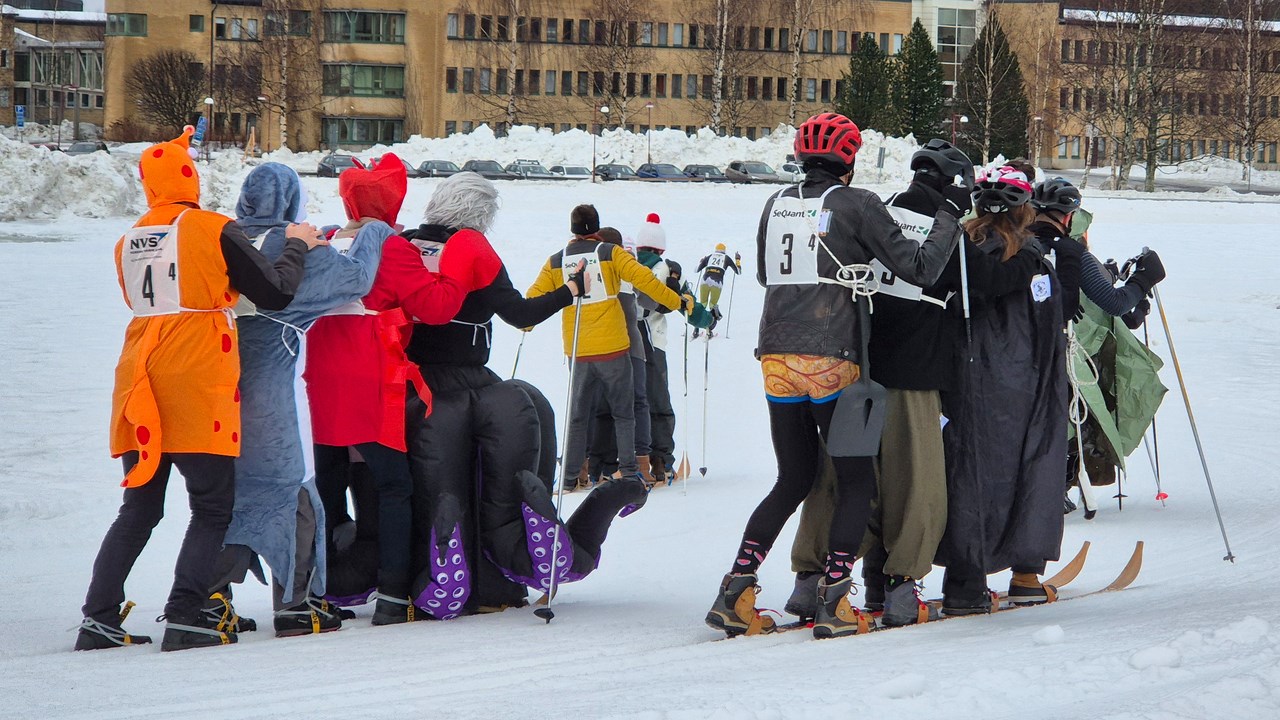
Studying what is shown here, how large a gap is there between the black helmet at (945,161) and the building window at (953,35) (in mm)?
66659

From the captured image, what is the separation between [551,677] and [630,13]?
193 feet

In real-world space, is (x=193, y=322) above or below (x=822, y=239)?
below

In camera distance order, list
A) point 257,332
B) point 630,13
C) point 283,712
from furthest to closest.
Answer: point 630,13
point 257,332
point 283,712

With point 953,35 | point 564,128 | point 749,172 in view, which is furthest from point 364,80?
point 953,35

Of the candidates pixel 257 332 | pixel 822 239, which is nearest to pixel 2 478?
pixel 257 332

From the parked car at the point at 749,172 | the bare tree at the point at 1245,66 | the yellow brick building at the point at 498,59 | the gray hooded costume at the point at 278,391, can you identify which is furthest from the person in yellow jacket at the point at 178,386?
the bare tree at the point at 1245,66

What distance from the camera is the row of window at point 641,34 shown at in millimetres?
60812

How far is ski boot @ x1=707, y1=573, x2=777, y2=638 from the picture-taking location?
4.54 meters

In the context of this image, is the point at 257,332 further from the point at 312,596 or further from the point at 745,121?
the point at 745,121

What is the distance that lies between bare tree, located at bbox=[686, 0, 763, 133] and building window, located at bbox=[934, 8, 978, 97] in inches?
430

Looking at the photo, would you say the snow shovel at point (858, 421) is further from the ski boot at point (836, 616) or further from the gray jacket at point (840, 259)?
the ski boot at point (836, 616)

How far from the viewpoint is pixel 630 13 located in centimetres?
6056

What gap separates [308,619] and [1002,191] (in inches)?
117

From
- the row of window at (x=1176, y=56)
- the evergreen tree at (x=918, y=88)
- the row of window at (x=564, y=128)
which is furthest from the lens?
the row of window at (x=564, y=128)
